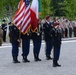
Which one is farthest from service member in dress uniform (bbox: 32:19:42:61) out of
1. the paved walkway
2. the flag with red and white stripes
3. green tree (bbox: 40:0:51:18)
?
green tree (bbox: 40:0:51:18)

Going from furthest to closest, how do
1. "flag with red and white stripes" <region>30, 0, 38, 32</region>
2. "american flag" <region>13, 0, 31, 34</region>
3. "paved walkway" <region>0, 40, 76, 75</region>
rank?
"flag with red and white stripes" <region>30, 0, 38, 32</region> → "american flag" <region>13, 0, 31, 34</region> → "paved walkway" <region>0, 40, 76, 75</region>

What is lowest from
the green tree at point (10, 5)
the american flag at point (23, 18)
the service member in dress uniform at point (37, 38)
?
the service member in dress uniform at point (37, 38)

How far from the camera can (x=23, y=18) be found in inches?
551

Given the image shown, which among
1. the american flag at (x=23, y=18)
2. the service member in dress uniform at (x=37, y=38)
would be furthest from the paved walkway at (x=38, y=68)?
the american flag at (x=23, y=18)

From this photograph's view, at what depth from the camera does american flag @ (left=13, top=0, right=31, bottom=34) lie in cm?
1374

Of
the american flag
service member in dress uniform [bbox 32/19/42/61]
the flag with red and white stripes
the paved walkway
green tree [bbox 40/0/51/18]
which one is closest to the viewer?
the paved walkway

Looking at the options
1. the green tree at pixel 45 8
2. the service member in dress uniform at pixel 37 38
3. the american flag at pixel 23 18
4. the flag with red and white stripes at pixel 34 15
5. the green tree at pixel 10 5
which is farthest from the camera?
the green tree at pixel 45 8

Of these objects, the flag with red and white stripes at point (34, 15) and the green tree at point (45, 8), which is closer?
the flag with red and white stripes at point (34, 15)

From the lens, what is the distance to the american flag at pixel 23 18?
13742 millimetres

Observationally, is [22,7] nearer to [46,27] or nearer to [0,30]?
[46,27]

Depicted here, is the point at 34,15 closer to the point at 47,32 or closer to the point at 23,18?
the point at 23,18

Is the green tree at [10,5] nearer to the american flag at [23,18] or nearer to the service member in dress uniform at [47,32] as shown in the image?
the service member in dress uniform at [47,32]

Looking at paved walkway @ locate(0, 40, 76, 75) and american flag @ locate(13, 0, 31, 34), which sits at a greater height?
american flag @ locate(13, 0, 31, 34)

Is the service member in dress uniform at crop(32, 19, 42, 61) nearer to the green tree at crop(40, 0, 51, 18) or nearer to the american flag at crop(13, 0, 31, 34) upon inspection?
the american flag at crop(13, 0, 31, 34)
